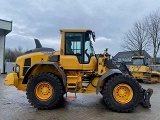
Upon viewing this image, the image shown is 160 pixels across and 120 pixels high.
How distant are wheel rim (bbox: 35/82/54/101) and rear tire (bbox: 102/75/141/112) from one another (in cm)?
173

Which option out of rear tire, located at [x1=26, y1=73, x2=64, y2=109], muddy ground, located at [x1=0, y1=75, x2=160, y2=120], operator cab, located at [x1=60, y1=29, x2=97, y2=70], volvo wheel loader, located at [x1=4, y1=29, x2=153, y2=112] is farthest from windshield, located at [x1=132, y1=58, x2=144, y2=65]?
rear tire, located at [x1=26, y1=73, x2=64, y2=109]

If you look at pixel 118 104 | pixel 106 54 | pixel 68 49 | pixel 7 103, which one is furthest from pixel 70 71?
pixel 7 103

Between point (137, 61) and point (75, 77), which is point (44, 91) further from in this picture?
point (137, 61)

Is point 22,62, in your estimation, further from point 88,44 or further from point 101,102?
point 101,102

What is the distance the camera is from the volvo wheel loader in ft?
27.6

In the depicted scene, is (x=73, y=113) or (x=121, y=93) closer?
(x=73, y=113)

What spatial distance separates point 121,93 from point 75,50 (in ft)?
6.83

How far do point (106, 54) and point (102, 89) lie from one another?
48.6 inches

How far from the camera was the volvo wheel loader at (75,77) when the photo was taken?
8398 millimetres

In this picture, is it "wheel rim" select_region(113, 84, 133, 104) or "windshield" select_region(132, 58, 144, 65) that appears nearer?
"wheel rim" select_region(113, 84, 133, 104)

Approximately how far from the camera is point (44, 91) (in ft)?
28.7

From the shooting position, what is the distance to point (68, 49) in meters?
8.99

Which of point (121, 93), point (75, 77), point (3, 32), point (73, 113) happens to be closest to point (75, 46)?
point (75, 77)

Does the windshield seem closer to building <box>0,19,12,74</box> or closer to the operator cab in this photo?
the operator cab
